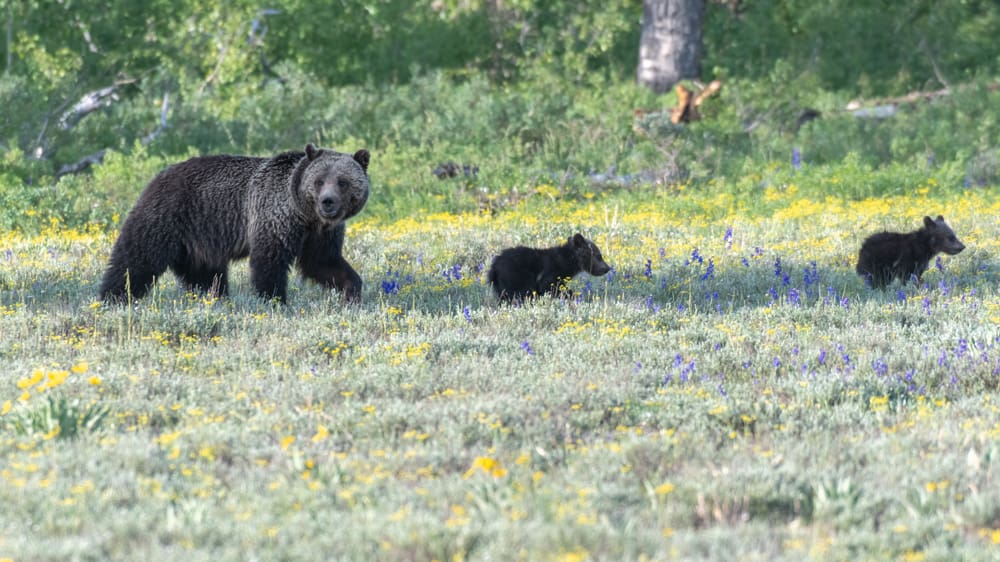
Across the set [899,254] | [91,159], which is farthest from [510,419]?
[91,159]

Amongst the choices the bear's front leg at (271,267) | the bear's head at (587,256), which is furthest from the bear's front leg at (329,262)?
the bear's head at (587,256)

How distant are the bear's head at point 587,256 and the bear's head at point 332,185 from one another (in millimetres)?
1644

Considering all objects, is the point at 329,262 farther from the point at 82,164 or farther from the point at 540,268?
the point at 82,164

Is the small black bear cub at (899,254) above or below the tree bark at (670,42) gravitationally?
below

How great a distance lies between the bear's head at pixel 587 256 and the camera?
1007 cm

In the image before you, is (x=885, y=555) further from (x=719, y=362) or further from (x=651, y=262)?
(x=651, y=262)

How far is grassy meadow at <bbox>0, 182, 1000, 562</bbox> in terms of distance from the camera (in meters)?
4.82

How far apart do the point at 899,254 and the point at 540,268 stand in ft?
9.17

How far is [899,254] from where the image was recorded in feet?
33.7

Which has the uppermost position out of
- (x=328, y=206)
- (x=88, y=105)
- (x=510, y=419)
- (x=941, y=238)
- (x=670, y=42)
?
(x=670, y=42)

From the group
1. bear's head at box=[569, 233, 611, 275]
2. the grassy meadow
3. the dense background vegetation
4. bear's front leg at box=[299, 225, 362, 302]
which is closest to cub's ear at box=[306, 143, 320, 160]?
bear's front leg at box=[299, 225, 362, 302]

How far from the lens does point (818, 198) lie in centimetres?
1555

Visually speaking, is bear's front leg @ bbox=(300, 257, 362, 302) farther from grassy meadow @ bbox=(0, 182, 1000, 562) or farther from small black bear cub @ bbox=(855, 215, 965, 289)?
small black bear cub @ bbox=(855, 215, 965, 289)

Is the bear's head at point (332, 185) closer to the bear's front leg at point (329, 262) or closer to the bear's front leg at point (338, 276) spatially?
the bear's front leg at point (329, 262)
